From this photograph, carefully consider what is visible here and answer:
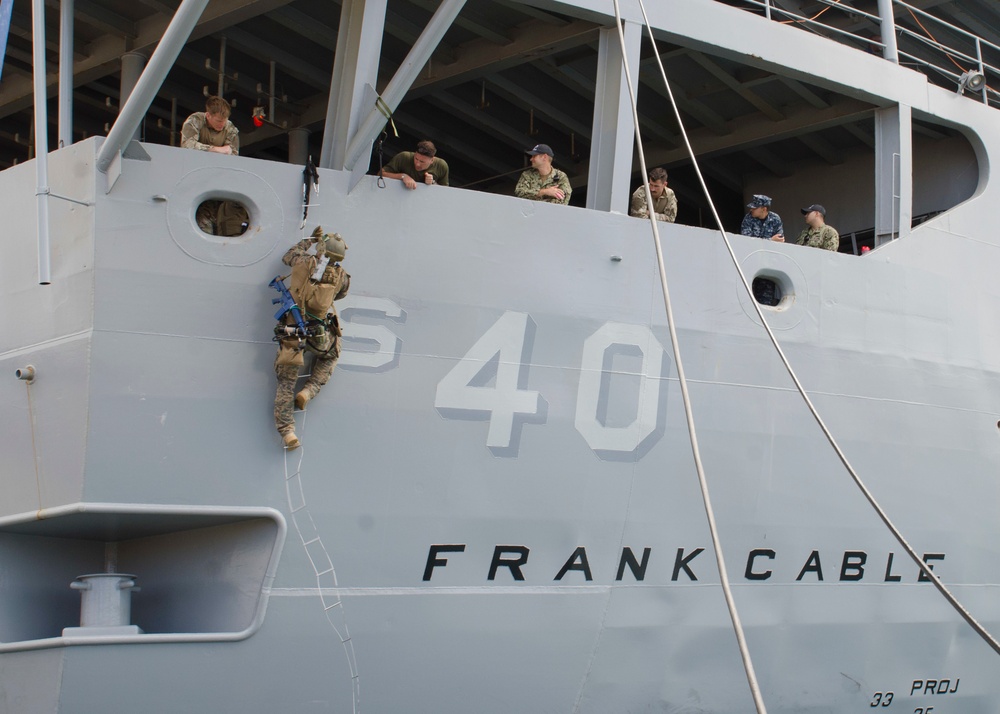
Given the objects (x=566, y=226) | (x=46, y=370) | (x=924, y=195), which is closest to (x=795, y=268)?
(x=566, y=226)

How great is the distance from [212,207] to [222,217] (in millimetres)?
97

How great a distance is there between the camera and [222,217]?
6660 mm

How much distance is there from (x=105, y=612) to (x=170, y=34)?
123 inches

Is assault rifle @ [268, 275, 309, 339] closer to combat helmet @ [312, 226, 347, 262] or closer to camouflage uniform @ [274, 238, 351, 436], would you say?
camouflage uniform @ [274, 238, 351, 436]

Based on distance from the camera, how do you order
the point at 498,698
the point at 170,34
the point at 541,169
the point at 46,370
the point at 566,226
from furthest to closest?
the point at 541,169
the point at 566,226
the point at 498,698
the point at 46,370
the point at 170,34

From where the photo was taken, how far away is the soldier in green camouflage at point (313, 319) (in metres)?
6.22

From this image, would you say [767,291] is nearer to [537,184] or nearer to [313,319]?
[537,184]

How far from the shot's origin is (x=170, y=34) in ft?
19.3

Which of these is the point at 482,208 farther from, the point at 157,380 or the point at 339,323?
the point at 157,380

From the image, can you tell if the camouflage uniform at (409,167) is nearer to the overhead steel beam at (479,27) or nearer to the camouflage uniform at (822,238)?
the overhead steel beam at (479,27)

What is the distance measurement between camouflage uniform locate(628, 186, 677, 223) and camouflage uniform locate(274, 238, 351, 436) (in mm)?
2539

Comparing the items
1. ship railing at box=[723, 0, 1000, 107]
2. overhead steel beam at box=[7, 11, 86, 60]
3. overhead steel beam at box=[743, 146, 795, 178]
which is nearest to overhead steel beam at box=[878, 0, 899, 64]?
ship railing at box=[723, 0, 1000, 107]

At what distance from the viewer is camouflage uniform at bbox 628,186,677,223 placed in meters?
8.09

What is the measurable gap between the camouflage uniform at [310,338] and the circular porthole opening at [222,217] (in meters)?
0.42
